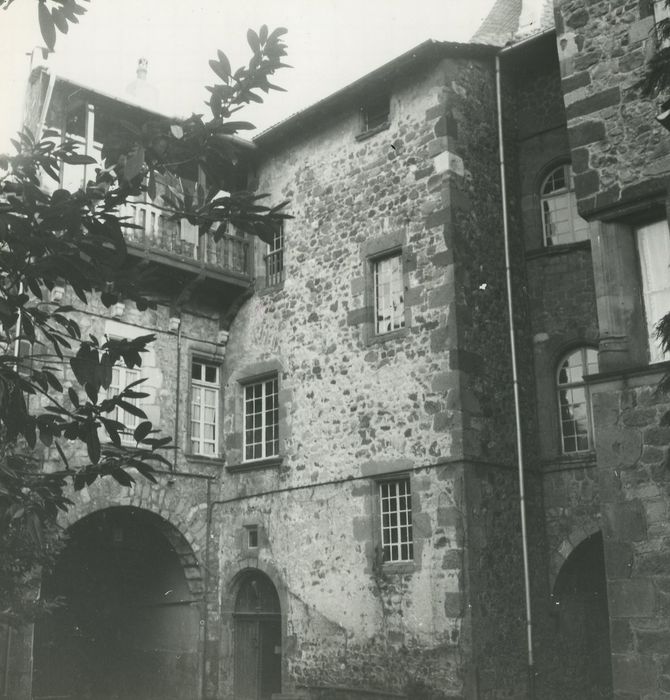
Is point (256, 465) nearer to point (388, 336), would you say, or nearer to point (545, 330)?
point (388, 336)

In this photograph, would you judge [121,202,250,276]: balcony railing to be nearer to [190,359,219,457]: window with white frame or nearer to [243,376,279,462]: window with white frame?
[190,359,219,457]: window with white frame

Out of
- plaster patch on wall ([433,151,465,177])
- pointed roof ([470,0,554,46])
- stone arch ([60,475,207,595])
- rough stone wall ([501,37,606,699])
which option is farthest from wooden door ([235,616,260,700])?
pointed roof ([470,0,554,46])

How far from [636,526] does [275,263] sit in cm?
818

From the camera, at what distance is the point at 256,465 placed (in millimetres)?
14156

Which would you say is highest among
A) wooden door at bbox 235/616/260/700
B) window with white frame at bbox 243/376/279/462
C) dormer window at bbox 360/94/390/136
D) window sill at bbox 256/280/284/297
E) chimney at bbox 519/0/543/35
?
chimney at bbox 519/0/543/35

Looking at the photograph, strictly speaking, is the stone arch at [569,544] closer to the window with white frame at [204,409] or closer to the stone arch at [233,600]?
the stone arch at [233,600]

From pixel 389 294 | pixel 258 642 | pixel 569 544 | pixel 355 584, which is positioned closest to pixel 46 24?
pixel 389 294

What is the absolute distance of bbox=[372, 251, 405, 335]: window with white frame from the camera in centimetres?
1273

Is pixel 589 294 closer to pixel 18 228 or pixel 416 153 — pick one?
pixel 416 153

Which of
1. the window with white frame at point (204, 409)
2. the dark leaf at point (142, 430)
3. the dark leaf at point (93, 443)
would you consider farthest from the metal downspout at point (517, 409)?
the dark leaf at point (93, 443)

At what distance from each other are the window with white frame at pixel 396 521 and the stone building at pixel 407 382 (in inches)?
1.6

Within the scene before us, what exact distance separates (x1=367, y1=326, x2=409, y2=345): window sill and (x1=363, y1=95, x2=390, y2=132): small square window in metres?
3.09

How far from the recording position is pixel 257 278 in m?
15.1

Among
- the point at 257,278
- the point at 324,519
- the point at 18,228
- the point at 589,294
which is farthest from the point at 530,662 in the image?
the point at 18,228
